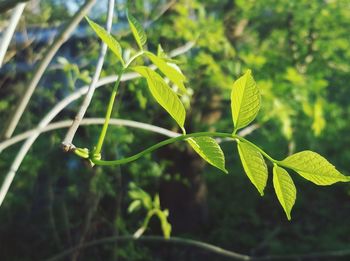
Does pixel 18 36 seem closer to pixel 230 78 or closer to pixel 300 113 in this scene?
pixel 230 78

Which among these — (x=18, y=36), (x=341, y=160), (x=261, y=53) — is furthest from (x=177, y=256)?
(x=341, y=160)

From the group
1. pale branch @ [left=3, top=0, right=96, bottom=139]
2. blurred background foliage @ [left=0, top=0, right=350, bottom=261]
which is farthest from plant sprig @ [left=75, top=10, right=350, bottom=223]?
blurred background foliage @ [left=0, top=0, right=350, bottom=261]

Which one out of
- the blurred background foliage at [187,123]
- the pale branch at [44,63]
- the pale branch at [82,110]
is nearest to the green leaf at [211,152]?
the pale branch at [82,110]

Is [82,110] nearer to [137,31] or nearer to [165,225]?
[137,31]

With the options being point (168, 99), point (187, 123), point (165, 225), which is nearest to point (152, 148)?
point (168, 99)

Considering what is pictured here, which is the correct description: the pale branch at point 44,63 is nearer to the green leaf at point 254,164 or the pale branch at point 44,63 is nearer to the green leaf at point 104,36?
the green leaf at point 104,36

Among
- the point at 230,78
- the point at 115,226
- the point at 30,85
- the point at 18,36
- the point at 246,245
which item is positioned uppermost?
the point at 18,36

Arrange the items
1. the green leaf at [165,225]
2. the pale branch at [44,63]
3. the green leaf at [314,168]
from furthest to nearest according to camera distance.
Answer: the green leaf at [165,225], the pale branch at [44,63], the green leaf at [314,168]
